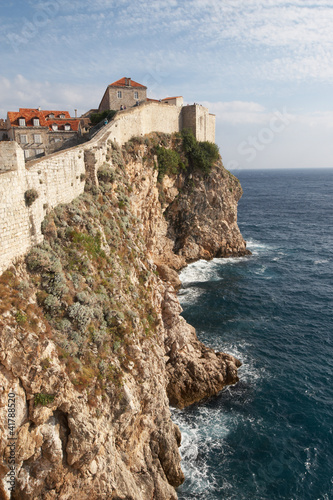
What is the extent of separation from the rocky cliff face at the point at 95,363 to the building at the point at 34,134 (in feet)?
25.0

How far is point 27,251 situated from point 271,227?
6739 centimetres

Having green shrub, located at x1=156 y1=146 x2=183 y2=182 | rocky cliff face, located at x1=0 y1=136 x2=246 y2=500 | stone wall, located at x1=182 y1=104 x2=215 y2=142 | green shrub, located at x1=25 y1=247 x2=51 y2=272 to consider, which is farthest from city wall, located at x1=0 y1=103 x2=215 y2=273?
stone wall, located at x1=182 y1=104 x2=215 y2=142

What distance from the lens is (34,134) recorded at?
3347cm

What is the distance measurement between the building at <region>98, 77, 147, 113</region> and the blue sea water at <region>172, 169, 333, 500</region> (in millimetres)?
24805

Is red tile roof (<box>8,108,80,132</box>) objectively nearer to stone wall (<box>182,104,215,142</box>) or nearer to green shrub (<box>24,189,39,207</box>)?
green shrub (<box>24,189,39,207</box>)

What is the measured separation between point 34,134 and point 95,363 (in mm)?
25903

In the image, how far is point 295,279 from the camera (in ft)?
150

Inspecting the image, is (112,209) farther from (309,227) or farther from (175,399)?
(309,227)

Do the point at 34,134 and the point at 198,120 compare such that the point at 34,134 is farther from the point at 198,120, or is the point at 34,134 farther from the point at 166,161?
the point at 198,120

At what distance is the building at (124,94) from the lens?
1780 inches

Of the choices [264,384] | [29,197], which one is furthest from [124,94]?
[264,384]

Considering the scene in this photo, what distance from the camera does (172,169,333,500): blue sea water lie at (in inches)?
790

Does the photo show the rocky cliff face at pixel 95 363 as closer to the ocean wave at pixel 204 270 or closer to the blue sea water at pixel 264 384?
the blue sea water at pixel 264 384

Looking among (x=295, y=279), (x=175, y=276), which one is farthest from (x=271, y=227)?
(x=175, y=276)
